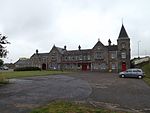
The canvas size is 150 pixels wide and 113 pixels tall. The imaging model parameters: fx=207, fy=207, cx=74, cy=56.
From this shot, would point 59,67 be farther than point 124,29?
Yes

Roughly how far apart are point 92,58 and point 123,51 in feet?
37.2

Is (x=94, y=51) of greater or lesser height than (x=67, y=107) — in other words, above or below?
above

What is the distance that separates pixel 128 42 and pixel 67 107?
56.3 m

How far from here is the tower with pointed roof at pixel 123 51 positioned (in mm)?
63406

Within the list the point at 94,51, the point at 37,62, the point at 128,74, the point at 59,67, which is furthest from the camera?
the point at 37,62

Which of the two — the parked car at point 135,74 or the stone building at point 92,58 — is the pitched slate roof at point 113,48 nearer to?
the stone building at point 92,58

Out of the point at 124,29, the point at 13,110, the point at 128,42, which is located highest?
the point at 124,29

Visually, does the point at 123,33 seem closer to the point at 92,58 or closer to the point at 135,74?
the point at 92,58

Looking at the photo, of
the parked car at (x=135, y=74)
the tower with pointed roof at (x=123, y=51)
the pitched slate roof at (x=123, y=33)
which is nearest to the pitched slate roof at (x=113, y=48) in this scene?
the tower with pointed roof at (x=123, y=51)

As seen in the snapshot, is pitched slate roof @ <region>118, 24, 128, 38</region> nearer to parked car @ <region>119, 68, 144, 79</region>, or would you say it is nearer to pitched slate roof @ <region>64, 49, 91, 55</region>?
pitched slate roof @ <region>64, 49, 91, 55</region>

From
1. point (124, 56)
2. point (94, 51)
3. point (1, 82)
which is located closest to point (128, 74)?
point (1, 82)

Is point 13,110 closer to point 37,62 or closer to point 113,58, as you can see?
point 113,58

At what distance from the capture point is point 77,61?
7431 centimetres

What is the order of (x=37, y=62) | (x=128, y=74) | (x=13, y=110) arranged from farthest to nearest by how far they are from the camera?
(x=37, y=62), (x=128, y=74), (x=13, y=110)
